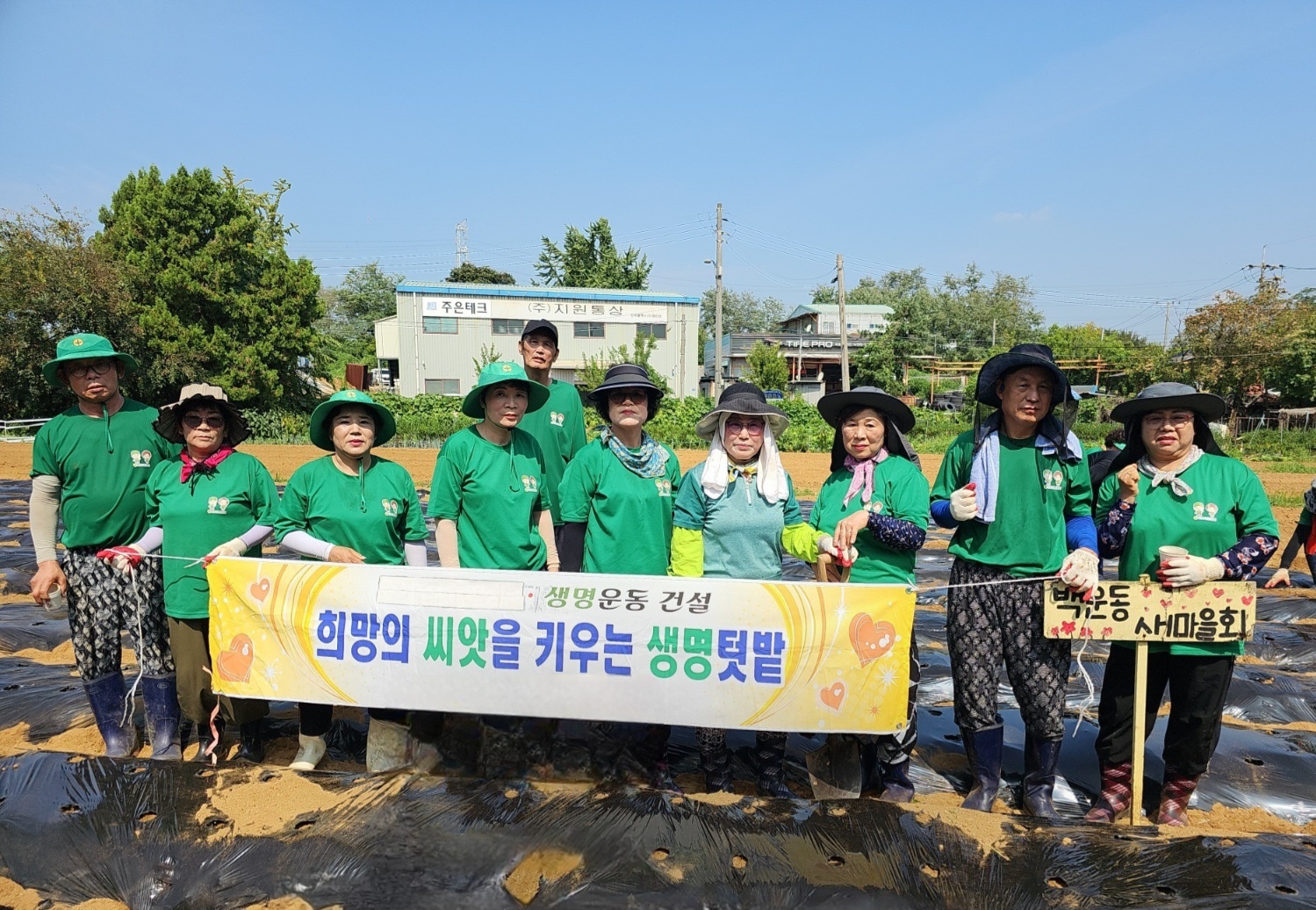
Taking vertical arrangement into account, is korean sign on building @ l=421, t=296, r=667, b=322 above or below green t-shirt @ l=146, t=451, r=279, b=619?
above

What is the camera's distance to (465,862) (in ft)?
7.23

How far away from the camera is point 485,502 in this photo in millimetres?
3051

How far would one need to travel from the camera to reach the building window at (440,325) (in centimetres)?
2941

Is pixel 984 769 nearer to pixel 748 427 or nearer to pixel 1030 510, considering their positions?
pixel 1030 510

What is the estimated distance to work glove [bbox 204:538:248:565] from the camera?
2.95 meters

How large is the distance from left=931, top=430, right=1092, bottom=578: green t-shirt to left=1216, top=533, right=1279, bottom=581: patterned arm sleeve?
48cm

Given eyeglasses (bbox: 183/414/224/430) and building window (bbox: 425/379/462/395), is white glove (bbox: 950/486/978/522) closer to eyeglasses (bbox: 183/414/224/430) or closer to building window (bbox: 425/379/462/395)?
eyeglasses (bbox: 183/414/224/430)

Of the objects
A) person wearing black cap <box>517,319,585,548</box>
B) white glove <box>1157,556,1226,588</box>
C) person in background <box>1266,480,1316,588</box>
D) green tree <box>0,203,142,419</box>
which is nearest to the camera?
white glove <box>1157,556,1226,588</box>

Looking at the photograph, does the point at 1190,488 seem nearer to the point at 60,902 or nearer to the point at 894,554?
the point at 894,554

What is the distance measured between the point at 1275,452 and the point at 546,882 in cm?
2438

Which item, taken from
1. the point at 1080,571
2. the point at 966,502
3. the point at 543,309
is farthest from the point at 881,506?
the point at 543,309

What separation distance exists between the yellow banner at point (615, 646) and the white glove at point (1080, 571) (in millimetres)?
543

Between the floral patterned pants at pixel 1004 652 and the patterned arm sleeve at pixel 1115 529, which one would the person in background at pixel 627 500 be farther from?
the patterned arm sleeve at pixel 1115 529

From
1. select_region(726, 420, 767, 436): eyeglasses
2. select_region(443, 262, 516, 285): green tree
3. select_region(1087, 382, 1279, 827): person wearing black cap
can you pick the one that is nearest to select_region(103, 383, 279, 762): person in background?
select_region(726, 420, 767, 436): eyeglasses
